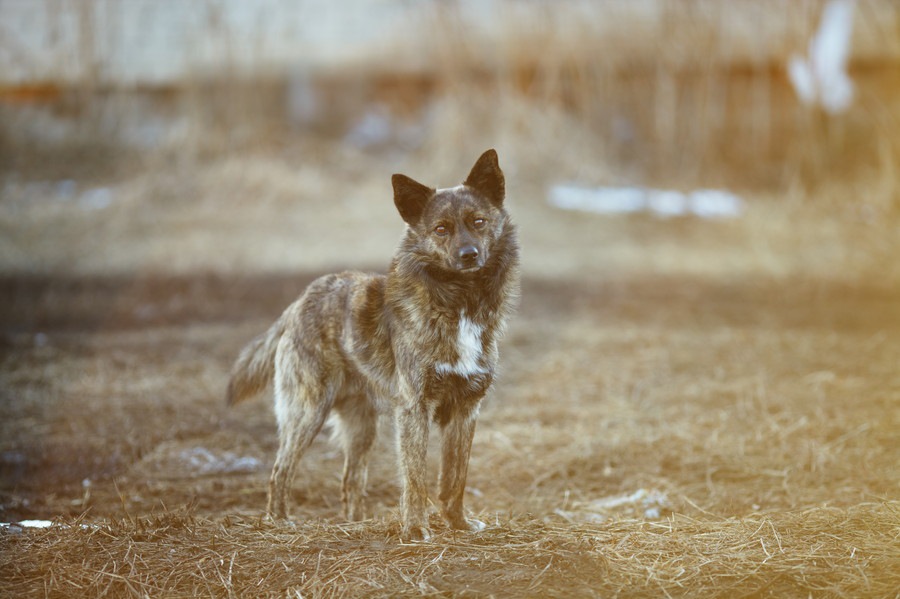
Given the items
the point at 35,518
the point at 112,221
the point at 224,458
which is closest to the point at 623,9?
the point at 112,221

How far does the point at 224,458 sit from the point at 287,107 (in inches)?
434

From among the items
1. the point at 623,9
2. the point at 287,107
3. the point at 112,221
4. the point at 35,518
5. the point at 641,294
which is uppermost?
the point at 623,9

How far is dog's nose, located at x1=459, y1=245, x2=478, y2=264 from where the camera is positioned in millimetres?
3868

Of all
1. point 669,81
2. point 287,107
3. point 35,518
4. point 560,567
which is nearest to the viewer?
point 560,567

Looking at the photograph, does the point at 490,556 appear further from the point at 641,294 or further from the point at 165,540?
the point at 641,294

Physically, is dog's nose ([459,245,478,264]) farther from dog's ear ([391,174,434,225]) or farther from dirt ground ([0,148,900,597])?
dirt ground ([0,148,900,597])

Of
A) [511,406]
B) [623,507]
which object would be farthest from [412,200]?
[511,406]

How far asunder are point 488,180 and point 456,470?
1410 millimetres

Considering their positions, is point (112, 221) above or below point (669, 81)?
below

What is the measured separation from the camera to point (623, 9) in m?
14.2

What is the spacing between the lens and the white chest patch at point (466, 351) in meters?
3.92

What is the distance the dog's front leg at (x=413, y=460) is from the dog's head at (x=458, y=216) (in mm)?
708

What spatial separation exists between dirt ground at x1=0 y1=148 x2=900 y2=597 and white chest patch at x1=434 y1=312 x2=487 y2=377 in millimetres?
733

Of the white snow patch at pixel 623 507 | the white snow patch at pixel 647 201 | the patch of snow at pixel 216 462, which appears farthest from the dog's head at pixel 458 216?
the white snow patch at pixel 647 201
